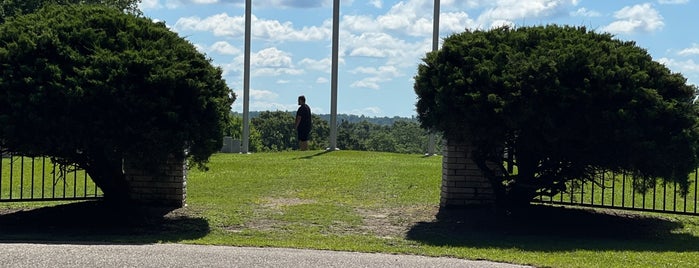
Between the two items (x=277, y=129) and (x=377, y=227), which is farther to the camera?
(x=277, y=129)

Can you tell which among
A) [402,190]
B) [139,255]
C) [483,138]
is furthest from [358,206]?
[139,255]

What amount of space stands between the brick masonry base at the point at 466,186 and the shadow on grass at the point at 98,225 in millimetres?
3536

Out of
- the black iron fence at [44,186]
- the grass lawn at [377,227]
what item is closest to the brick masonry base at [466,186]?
the grass lawn at [377,227]

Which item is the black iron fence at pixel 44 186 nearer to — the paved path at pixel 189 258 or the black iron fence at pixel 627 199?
the paved path at pixel 189 258

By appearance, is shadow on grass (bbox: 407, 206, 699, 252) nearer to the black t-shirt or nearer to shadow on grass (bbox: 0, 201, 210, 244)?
shadow on grass (bbox: 0, 201, 210, 244)

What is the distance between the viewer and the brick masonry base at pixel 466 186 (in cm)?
1160

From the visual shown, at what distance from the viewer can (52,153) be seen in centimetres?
1002

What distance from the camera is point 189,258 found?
756cm

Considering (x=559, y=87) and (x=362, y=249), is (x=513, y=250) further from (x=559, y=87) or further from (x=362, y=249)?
(x=559, y=87)

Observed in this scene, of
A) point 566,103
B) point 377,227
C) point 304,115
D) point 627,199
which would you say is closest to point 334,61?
point 304,115

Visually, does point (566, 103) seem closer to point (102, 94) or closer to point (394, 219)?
point (394, 219)

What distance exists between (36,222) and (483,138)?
577 cm

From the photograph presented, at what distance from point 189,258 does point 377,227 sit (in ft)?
11.2

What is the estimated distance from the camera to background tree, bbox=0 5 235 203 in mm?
9219
